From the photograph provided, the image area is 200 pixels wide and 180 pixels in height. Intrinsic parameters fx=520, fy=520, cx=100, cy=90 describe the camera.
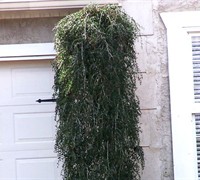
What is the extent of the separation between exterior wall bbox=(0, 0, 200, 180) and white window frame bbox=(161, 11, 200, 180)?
0.23 ft

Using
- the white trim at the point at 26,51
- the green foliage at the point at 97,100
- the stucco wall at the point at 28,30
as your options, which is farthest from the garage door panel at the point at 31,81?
the green foliage at the point at 97,100

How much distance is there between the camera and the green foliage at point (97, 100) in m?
4.57

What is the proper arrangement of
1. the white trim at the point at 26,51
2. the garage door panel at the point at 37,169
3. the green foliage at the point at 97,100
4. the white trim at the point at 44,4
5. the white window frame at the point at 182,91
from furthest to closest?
1. the garage door panel at the point at 37,169
2. the white trim at the point at 26,51
3. the white trim at the point at 44,4
4. the white window frame at the point at 182,91
5. the green foliage at the point at 97,100

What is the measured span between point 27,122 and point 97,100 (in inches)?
53.8

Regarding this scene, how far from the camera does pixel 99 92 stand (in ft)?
15.0

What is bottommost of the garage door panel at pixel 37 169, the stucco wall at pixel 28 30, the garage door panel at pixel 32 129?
the garage door panel at pixel 37 169

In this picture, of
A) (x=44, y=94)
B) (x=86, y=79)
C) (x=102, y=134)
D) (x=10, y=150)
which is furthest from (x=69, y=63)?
(x=10, y=150)

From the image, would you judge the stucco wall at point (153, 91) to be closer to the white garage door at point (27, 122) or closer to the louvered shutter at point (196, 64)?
the louvered shutter at point (196, 64)

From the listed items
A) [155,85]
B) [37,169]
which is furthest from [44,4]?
[37,169]

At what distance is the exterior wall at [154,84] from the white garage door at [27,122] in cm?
106

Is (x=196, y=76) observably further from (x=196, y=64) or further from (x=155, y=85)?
(x=155, y=85)

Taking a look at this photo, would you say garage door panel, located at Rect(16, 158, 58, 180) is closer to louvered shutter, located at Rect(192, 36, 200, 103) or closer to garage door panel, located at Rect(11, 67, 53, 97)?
garage door panel, located at Rect(11, 67, 53, 97)

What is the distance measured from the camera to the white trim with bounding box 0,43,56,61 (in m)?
5.52

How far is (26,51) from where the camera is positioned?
218 inches
